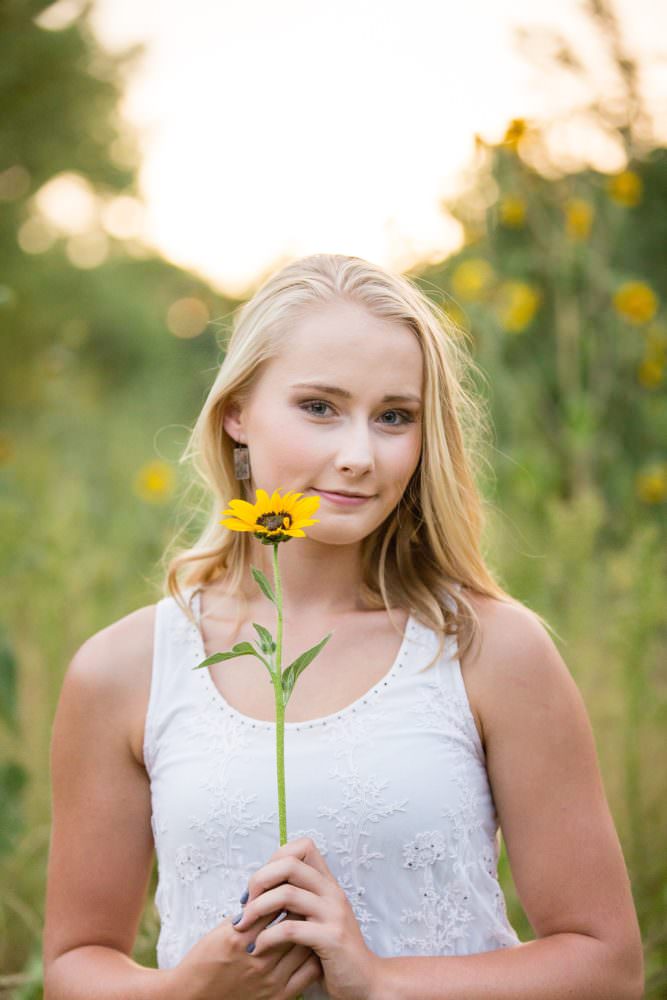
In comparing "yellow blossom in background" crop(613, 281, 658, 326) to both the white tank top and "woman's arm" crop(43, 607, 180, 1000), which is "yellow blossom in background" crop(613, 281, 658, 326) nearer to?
the white tank top

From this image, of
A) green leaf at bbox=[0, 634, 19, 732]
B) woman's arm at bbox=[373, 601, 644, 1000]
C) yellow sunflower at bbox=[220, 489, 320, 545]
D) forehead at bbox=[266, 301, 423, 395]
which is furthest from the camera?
green leaf at bbox=[0, 634, 19, 732]

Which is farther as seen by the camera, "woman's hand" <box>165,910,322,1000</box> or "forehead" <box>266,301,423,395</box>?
"forehead" <box>266,301,423,395</box>

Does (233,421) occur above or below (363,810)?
above

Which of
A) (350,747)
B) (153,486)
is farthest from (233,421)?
(153,486)

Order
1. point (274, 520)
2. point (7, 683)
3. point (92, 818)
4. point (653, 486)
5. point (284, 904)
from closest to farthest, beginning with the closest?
point (274, 520) < point (284, 904) < point (92, 818) < point (7, 683) < point (653, 486)

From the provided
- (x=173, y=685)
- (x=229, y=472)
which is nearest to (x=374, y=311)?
(x=229, y=472)

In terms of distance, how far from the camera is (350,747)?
1445 mm

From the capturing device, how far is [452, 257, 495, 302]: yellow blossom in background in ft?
10.4

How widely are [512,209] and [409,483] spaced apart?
1821mm

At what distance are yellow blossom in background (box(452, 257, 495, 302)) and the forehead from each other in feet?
5.48

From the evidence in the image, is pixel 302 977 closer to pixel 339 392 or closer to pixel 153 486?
pixel 339 392

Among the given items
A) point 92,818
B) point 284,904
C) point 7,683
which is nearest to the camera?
point 284,904

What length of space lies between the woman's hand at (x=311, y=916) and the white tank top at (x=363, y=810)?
0.46 ft

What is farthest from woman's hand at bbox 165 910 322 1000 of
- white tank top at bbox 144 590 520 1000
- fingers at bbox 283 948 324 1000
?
white tank top at bbox 144 590 520 1000
